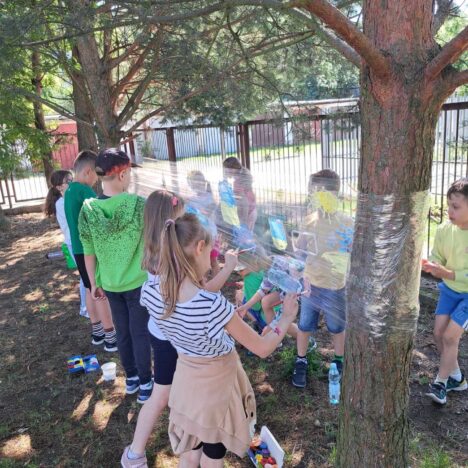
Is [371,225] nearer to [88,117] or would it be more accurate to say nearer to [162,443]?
[162,443]

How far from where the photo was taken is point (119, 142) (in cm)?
544

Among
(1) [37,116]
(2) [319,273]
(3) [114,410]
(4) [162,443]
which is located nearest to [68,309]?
(3) [114,410]

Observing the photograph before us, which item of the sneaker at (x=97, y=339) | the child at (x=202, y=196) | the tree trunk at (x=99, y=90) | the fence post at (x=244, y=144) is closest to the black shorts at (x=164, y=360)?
the child at (x=202, y=196)

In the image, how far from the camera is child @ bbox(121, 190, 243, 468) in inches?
87.0

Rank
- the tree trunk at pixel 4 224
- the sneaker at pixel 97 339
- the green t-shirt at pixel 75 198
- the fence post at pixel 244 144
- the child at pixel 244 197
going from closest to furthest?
1. the child at pixel 244 197
2. the green t-shirt at pixel 75 198
3. the sneaker at pixel 97 339
4. the fence post at pixel 244 144
5. the tree trunk at pixel 4 224

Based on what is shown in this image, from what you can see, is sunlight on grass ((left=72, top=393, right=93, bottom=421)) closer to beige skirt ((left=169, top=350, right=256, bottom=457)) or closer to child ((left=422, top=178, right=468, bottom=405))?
beige skirt ((left=169, top=350, right=256, bottom=457))

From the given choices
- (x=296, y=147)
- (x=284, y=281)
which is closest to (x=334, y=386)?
(x=284, y=281)

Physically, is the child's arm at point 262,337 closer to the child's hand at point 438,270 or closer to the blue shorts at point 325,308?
the blue shorts at point 325,308

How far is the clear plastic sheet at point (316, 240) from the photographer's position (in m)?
1.74

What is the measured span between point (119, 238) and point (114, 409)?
1161 mm

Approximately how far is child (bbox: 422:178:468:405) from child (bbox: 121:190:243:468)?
133 centimetres

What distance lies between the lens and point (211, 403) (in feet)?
6.24

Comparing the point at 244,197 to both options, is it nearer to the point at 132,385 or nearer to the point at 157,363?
the point at 157,363

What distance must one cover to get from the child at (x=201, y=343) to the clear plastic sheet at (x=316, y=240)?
37 cm
